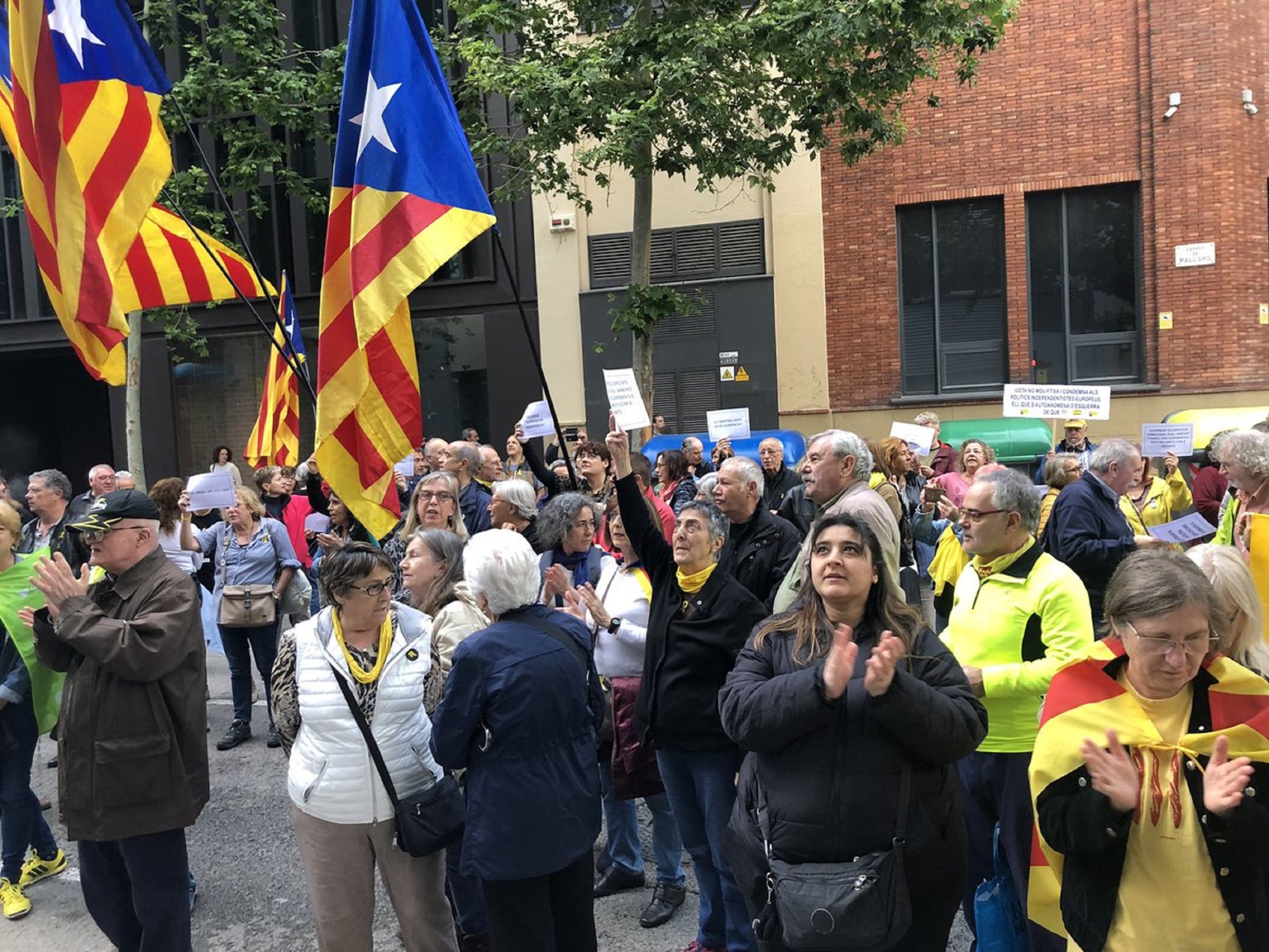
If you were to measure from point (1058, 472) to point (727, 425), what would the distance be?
3794mm

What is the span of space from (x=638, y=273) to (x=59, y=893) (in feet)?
33.2

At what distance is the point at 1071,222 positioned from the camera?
1611 cm

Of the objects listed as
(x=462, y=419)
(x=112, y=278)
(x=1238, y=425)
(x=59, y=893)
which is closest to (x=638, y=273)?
(x=462, y=419)

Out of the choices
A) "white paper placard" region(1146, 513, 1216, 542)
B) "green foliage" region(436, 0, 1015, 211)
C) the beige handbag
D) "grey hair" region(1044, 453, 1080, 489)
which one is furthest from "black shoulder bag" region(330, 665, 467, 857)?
"green foliage" region(436, 0, 1015, 211)

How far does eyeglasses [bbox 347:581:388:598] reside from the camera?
3.44 m

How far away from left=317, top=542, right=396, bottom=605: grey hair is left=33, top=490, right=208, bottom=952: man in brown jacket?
711 mm

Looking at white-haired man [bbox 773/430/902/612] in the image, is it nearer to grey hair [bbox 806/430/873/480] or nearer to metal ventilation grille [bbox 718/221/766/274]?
grey hair [bbox 806/430/873/480]

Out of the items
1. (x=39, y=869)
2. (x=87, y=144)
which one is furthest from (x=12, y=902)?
(x=87, y=144)

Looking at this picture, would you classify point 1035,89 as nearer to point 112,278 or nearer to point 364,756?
point 112,278

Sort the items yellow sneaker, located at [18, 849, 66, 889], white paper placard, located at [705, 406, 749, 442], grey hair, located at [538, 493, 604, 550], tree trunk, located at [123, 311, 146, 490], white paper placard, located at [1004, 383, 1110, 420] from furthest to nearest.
Answer: tree trunk, located at [123, 311, 146, 490], white paper placard, located at [705, 406, 749, 442], white paper placard, located at [1004, 383, 1110, 420], grey hair, located at [538, 493, 604, 550], yellow sneaker, located at [18, 849, 66, 889]

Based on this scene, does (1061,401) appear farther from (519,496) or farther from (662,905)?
(662,905)

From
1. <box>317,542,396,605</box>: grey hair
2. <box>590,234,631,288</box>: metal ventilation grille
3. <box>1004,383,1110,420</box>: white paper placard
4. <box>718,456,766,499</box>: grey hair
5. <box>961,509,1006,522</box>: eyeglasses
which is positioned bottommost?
<box>317,542,396,605</box>: grey hair

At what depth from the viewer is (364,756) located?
3379mm

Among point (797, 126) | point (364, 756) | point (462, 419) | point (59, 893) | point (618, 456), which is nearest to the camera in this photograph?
point (364, 756)
